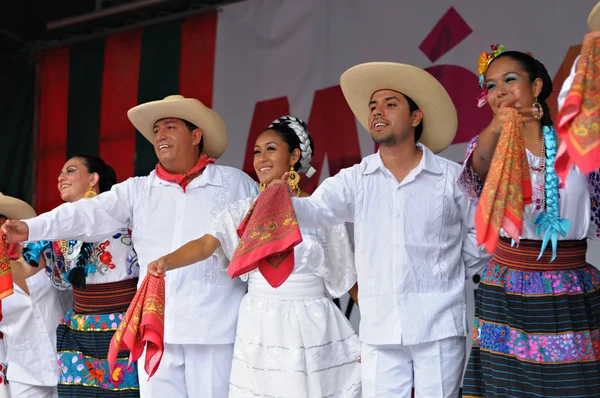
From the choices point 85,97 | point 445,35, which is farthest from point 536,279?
point 85,97

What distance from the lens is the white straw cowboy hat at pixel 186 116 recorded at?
4.23 metres

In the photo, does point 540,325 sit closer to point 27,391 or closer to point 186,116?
point 186,116

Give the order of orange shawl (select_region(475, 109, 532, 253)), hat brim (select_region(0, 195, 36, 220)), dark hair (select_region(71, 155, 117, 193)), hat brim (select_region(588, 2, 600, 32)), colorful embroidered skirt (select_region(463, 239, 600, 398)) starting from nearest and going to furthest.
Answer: orange shawl (select_region(475, 109, 532, 253)), hat brim (select_region(588, 2, 600, 32)), colorful embroidered skirt (select_region(463, 239, 600, 398)), dark hair (select_region(71, 155, 117, 193)), hat brim (select_region(0, 195, 36, 220))

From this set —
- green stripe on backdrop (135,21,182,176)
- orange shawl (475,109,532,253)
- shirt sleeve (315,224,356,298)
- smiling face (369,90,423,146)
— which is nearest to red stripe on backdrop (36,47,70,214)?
green stripe on backdrop (135,21,182,176)

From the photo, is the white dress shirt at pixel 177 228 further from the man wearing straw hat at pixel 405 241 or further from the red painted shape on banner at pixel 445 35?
the red painted shape on banner at pixel 445 35

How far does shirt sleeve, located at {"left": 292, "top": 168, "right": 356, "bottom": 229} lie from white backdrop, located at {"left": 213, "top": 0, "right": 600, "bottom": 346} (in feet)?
4.88

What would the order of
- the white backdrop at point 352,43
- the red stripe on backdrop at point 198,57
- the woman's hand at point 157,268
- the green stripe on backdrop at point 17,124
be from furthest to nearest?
the green stripe on backdrop at point 17,124 → the red stripe on backdrop at point 198,57 → the white backdrop at point 352,43 → the woman's hand at point 157,268

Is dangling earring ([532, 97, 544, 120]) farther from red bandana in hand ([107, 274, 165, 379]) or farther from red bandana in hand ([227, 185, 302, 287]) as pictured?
red bandana in hand ([107, 274, 165, 379])

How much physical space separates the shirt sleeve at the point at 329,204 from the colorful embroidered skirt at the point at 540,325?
0.72 m

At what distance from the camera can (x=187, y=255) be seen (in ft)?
11.6

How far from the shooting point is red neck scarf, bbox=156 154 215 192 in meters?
4.12

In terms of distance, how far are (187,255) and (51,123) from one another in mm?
3427

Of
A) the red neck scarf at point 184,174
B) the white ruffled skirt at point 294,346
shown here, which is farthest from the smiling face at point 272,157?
the white ruffled skirt at point 294,346

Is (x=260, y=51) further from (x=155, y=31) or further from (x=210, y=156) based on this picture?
(x=210, y=156)
